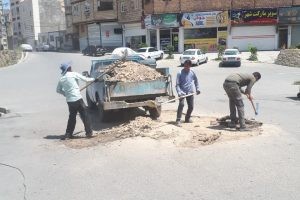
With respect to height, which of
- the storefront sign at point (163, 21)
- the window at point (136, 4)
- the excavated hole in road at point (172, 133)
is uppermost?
the window at point (136, 4)

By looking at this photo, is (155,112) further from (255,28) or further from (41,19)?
(41,19)

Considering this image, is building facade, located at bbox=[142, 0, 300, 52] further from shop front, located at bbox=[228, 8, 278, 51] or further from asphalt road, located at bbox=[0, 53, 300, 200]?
asphalt road, located at bbox=[0, 53, 300, 200]

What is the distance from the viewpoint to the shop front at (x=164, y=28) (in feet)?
169

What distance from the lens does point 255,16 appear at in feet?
161

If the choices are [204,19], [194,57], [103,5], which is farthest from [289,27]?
[103,5]

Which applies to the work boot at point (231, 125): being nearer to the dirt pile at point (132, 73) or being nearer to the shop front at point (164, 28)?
the dirt pile at point (132, 73)

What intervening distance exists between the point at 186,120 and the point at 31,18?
97888mm

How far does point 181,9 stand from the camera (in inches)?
2010

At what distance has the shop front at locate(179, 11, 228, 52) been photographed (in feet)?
164

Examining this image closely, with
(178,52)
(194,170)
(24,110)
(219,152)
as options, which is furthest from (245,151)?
(178,52)

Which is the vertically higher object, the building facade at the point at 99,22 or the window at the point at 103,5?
the window at the point at 103,5

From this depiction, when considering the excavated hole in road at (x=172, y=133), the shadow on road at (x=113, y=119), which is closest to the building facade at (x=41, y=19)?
the shadow on road at (x=113, y=119)

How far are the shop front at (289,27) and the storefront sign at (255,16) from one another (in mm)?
817

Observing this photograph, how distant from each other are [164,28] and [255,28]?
10.2 meters
